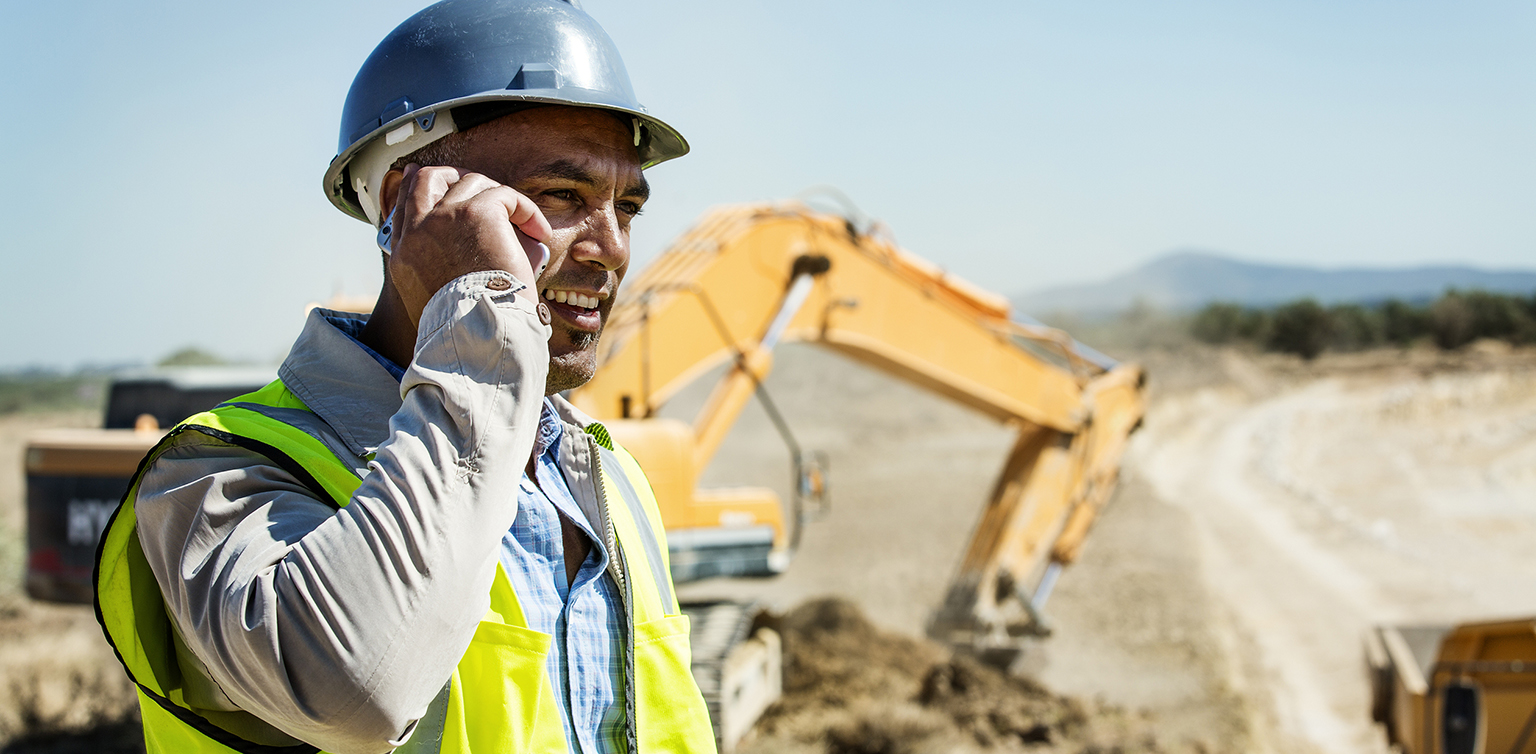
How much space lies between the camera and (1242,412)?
29484mm

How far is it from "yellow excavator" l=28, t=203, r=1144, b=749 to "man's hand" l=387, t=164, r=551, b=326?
368 centimetres

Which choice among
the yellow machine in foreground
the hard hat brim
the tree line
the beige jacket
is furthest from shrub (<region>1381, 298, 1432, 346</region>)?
the beige jacket

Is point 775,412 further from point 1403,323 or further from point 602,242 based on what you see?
point 1403,323

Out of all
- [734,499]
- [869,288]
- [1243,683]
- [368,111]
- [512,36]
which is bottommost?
[1243,683]

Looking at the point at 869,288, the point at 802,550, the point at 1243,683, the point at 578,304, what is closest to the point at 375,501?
the point at 578,304

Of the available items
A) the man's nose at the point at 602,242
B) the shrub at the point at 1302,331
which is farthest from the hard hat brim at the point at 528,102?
the shrub at the point at 1302,331

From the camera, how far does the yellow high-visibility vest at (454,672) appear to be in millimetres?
1073

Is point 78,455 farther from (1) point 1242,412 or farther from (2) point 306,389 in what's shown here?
(1) point 1242,412

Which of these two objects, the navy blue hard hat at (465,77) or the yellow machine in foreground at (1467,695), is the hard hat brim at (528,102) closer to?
the navy blue hard hat at (465,77)

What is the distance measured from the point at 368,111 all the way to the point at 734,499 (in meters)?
4.23

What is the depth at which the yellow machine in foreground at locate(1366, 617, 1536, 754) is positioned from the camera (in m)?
5.50

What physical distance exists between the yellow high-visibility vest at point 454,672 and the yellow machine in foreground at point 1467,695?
5.51 metres

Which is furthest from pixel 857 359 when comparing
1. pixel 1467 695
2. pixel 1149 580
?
pixel 1149 580

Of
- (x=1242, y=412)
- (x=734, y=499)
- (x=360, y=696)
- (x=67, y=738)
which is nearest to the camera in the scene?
(x=360, y=696)
